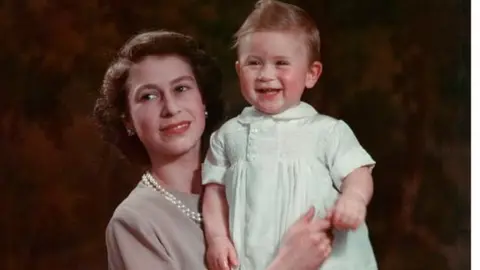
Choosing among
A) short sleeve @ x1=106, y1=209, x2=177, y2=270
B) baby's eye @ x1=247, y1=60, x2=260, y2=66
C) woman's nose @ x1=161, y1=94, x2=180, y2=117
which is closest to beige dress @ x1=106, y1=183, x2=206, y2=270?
short sleeve @ x1=106, y1=209, x2=177, y2=270

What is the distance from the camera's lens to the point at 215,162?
3.28ft

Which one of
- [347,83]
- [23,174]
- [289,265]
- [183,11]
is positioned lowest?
[289,265]

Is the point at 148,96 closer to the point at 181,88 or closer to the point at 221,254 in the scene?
the point at 181,88

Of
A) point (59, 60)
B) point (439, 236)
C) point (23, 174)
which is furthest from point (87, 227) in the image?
point (439, 236)

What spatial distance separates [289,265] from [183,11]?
41cm

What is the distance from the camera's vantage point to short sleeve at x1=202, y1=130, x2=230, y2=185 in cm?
99

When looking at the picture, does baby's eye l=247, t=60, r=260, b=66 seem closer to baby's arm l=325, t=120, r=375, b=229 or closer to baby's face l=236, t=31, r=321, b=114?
baby's face l=236, t=31, r=321, b=114

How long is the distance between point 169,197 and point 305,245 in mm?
227

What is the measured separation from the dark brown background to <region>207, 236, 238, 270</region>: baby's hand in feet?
0.57

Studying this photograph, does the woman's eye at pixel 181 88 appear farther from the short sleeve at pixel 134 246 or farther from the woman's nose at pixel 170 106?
the short sleeve at pixel 134 246

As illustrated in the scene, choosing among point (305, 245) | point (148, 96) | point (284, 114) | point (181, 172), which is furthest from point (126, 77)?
point (305, 245)

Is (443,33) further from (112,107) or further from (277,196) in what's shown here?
(112,107)

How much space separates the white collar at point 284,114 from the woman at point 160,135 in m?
0.07

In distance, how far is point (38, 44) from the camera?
44.1 inches
